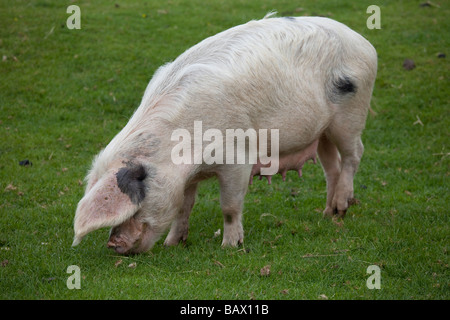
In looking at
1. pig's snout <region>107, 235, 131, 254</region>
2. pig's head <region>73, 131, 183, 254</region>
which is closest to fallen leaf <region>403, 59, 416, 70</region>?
pig's head <region>73, 131, 183, 254</region>

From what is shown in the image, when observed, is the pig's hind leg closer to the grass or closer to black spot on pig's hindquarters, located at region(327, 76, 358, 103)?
black spot on pig's hindquarters, located at region(327, 76, 358, 103)

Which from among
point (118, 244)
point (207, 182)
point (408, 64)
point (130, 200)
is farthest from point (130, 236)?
point (408, 64)

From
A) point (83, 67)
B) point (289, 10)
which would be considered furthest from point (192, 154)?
point (289, 10)

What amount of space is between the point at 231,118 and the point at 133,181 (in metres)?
1.12

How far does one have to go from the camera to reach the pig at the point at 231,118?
16.6 feet

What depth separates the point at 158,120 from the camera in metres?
5.27

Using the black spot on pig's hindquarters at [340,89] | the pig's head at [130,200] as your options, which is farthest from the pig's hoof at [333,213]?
the pig's head at [130,200]

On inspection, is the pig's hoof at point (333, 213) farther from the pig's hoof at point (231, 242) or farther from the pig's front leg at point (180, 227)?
the pig's front leg at point (180, 227)

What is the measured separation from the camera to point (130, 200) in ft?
16.1

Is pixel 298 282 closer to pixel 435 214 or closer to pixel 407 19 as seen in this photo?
pixel 435 214

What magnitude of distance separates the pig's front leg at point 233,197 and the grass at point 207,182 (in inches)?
6.9

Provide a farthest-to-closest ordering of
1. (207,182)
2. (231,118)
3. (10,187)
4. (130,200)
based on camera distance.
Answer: (10,187)
(207,182)
(231,118)
(130,200)

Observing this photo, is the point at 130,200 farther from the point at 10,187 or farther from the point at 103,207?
the point at 10,187
